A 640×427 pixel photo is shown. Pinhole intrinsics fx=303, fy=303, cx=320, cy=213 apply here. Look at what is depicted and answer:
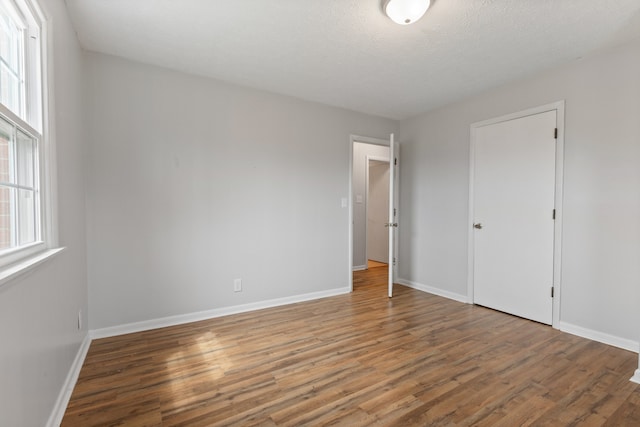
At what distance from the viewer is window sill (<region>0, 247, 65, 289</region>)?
1.01m

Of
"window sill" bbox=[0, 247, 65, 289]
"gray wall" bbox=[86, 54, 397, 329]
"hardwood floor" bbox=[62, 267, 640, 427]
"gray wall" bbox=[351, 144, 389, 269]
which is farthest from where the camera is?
"gray wall" bbox=[351, 144, 389, 269]

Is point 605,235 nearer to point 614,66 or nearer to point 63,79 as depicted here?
point 614,66

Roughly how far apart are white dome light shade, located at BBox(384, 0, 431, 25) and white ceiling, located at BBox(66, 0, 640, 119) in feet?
0.28

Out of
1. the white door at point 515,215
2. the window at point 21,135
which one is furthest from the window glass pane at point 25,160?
the white door at point 515,215

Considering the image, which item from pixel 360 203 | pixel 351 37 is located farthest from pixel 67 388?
pixel 360 203

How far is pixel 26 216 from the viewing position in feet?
4.87

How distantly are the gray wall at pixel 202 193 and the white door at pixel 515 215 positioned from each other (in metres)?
1.69

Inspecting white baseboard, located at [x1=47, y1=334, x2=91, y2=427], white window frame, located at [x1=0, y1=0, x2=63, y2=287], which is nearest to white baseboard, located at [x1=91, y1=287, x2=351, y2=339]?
white baseboard, located at [x1=47, y1=334, x2=91, y2=427]

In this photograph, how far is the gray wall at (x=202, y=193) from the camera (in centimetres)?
266

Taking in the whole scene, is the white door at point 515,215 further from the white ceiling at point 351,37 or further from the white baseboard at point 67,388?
the white baseboard at point 67,388

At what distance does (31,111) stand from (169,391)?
1748 mm

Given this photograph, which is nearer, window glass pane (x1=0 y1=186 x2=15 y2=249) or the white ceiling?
window glass pane (x1=0 y1=186 x2=15 y2=249)

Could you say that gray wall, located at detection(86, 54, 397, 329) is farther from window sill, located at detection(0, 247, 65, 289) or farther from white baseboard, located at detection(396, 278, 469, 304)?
window sill, located at detection(0, 247, 65, 289)

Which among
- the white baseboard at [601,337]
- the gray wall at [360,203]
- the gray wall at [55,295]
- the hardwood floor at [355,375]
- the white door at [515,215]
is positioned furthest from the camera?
the gray wall at [360,203]
